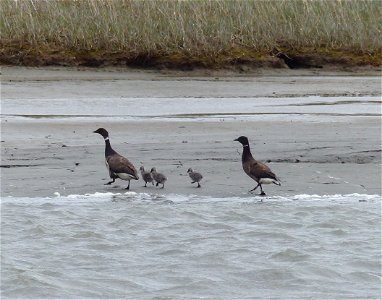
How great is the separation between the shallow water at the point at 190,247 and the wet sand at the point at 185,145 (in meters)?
0.37

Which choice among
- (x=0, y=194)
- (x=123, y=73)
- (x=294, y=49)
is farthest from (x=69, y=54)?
(x=0, y=194)

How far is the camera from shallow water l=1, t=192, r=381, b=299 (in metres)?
9.11

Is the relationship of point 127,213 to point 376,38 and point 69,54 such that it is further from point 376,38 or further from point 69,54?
point 376,38

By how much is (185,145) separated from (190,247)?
144 inches

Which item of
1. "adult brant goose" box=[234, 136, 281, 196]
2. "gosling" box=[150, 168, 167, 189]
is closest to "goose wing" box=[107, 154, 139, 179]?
"gosling" box=[150, 168, 167, 189]

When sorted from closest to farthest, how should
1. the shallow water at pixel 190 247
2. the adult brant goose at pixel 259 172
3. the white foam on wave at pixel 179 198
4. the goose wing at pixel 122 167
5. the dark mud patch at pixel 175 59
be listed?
the shallow water at pixel 190 247 < the white foam on wave at pixel 179 198 < the adult brant goose at pixel 259 172 < the goose wing at pixel 122 167 < the dark mud patch at pixel 175 59

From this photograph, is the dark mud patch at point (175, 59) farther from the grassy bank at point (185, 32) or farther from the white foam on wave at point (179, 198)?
the white foam on wave at point (179, 198)

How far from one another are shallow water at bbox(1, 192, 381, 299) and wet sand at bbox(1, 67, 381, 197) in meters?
0.37

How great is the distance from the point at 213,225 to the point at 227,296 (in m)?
2.08

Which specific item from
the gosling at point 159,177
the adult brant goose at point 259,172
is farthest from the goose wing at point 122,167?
the adult brant goose at point 259,172

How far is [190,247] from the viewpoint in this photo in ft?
33.9

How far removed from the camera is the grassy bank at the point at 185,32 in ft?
72.2

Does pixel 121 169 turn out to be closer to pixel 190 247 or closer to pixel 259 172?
pixel 259 172

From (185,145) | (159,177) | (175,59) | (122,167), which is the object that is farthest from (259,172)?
(175,59)
